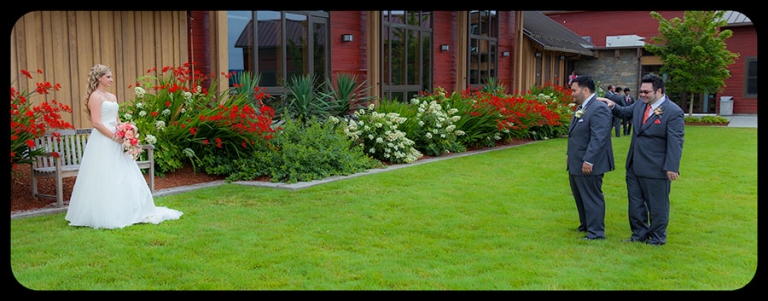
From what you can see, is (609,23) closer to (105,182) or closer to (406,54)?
(406,54)

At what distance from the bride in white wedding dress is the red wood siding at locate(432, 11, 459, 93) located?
41.0 ft

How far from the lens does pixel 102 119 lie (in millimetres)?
6695

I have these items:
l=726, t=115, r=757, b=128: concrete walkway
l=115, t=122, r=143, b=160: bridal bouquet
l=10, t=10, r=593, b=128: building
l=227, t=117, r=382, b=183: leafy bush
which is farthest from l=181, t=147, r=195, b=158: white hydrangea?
l=726, t=115, r=757, b=128: concrete walkway

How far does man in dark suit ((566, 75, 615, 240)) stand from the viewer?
6.03m

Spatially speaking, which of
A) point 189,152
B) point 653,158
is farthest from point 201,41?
point 653,158

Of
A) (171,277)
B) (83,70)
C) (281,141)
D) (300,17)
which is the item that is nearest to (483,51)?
(300,17)

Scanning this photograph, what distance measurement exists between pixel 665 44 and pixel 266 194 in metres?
22.7

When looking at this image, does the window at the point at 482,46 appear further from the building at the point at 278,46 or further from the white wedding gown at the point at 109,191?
the white wedding gown at the point at 109,191

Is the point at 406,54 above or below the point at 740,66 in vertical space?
below

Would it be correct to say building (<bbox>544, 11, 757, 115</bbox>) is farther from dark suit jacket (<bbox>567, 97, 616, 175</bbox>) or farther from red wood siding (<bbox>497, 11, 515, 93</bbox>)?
dark suit jacket (<bbox>567, 97, 616, 175</bbox>)

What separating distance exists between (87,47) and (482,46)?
46.7 feet

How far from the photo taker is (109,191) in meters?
6.54

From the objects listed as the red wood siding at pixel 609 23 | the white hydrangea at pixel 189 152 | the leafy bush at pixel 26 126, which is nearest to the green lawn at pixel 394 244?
the white hydrangea at pixel 189 152

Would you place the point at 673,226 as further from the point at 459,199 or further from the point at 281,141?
the point at 281,141
